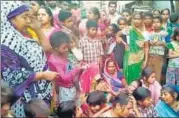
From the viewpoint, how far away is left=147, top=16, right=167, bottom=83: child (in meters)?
3.38

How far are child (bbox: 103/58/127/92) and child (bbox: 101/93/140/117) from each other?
42cm

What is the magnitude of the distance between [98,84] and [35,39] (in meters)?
0.59

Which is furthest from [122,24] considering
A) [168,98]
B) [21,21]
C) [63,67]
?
[21,21]

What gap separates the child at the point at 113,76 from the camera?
3059 millimetres

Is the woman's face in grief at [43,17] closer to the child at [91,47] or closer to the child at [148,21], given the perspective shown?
the child at [91,47]

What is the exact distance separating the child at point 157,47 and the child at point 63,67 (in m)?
0.67

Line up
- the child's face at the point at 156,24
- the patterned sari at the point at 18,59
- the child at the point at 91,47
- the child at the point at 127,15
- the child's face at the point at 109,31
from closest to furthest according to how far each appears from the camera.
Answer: the patterned sari at the point at 18,59 → the child at the point at 91,47 → the child's face at the point at 156,24 → the child's face at the point at 109,31 → the child at the point at 127,15

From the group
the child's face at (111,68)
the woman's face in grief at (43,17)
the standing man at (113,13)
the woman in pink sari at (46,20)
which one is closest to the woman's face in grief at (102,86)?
the child's face at (111,68)

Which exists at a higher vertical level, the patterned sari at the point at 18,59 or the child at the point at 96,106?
the patterned sari at the point at 18,59

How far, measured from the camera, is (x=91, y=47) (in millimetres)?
3273

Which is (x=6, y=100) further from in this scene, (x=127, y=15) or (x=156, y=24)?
(x=127, y=15)

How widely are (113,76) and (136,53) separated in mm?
418

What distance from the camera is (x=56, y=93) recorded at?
297 cm

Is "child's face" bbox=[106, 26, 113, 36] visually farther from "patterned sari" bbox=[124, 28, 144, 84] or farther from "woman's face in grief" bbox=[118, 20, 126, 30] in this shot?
"patterned sari" bbox=[124, 28, 144, 84]
